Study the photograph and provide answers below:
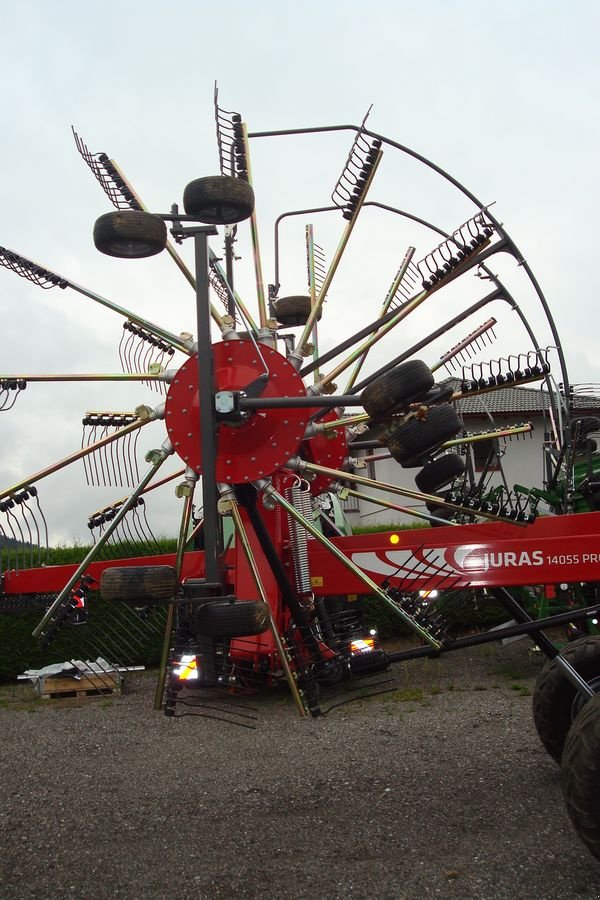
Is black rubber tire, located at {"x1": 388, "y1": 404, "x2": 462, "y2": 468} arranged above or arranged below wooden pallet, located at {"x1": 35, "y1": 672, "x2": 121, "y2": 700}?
above

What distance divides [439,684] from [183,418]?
731 cm

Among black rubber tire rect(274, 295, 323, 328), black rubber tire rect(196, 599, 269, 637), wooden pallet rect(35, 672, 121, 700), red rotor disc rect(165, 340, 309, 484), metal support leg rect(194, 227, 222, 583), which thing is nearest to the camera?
black rubber tire rect(196, 599, 269, 637)

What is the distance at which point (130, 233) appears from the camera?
4.16m

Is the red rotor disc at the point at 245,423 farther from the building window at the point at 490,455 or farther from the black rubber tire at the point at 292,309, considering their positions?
the black rubber tire at the point at 292,309

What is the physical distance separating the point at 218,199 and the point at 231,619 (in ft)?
6.62

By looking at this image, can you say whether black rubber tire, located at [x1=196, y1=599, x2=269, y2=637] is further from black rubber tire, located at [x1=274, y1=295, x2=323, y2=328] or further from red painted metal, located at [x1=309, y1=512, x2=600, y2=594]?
black rubber tire, located at [x1=274, y1=295, x2=323, y2=328]

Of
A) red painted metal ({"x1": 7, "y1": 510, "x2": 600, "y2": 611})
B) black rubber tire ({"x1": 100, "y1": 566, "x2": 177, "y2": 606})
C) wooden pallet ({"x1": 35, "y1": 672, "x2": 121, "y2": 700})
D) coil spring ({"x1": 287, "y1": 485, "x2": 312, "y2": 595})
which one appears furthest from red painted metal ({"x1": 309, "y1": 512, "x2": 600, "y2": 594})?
wooden pallet ({"x1": 35, "y1": 672, "x2": 121, "y2": 700})

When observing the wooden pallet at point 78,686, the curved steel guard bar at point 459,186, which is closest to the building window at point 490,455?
the curved steel guard bar at point 459,186

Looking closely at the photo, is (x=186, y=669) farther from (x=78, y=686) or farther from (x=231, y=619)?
(x=78, y=686)

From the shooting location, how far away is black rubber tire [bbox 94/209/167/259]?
4.17m

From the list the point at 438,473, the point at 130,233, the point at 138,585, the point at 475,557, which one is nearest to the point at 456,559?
the point at 475,557

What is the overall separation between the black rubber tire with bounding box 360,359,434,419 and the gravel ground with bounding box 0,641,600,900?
88.9 inches

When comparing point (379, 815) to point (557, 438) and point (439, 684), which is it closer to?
point (557, 438)

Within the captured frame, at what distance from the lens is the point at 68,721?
9820mm
